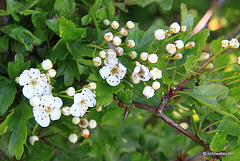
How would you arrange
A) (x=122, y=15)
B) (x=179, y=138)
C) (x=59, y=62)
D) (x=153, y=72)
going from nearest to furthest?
(x=153, y=72) → (x=59, y=62) → (x=179, y=138) → (x=122, y=15)

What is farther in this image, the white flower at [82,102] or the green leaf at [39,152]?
the green leaf at [39,152]

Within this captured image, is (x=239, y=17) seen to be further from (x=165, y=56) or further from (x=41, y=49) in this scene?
(x=41, y=49)

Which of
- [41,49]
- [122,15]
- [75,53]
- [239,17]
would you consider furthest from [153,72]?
[239,17]

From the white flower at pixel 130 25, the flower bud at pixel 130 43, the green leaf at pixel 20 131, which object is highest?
the white flower at pixel 130 25

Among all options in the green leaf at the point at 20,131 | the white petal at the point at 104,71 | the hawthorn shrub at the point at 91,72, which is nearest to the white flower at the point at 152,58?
the hawthorn shrub at the point at 91,72

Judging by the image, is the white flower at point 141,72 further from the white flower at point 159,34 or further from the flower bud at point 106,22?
the flower bud at point 106,22
